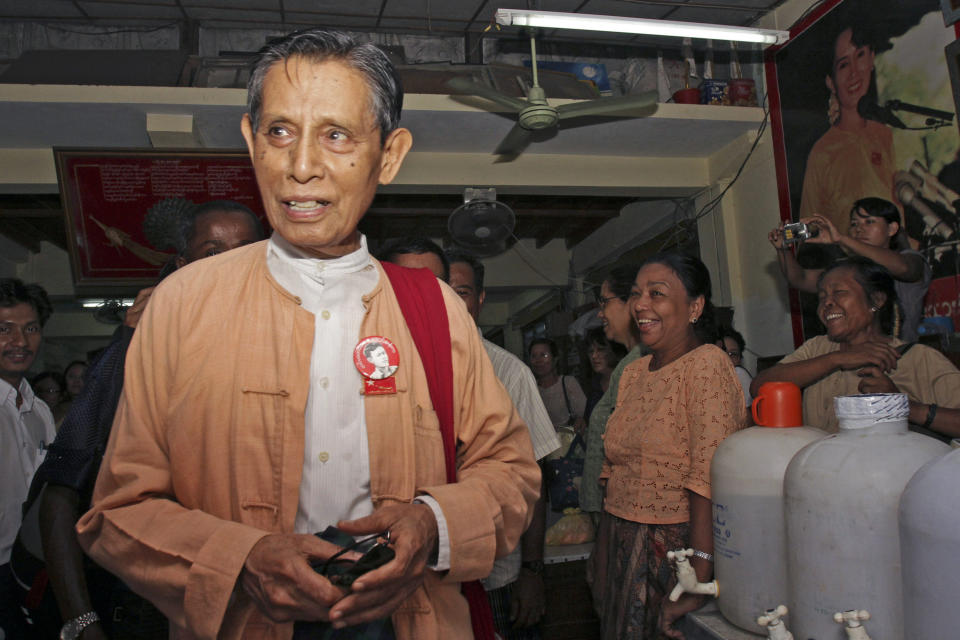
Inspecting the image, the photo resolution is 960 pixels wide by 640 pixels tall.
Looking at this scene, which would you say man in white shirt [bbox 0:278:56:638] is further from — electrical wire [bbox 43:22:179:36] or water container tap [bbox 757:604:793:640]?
electrical wire [bbox 43:22:179:36]

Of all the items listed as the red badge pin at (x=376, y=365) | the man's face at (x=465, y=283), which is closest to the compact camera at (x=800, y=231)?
the man's face at (x=465, y=283)

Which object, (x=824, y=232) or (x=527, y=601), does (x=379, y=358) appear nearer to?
(x=527, y=601)

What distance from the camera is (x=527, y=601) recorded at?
7.94ft

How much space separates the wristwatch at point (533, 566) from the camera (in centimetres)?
245

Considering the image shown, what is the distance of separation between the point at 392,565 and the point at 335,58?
0.75m

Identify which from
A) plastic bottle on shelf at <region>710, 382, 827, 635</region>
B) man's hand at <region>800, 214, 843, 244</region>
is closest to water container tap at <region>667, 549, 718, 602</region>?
plastic bottle on shelf at <region>710, 382, 827, 635</region>

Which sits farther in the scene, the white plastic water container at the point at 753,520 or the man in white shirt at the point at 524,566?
the man in white shirt at the point at 524,566

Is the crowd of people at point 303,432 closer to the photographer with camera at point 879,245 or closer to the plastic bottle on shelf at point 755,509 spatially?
the plastic bottle on shelf at point 755,509

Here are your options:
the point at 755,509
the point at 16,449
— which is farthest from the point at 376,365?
the point at 16,449

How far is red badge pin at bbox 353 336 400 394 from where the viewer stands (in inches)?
40.5

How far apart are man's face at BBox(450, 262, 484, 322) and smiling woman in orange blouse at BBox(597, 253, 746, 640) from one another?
70 cm

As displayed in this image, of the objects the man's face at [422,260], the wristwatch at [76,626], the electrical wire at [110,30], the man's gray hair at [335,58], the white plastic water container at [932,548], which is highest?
the electrical wire at [110,30]

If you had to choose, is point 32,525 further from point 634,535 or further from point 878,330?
point 878,330

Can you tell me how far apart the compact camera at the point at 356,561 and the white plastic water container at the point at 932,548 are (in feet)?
2.54
